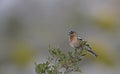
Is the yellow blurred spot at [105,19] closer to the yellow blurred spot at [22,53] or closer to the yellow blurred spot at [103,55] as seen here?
the yellow blurred spot at [103,55]

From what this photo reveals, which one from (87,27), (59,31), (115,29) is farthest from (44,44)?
(115,29)

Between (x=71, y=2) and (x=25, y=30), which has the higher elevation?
(x=71, y=2)

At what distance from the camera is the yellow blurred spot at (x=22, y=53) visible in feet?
28.9

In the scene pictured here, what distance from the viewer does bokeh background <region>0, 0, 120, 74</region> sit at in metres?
8.73

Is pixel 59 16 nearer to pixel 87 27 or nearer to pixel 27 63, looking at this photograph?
pixel 87 27

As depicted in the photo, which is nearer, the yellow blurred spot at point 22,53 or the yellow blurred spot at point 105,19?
the yellow blurred spot at point 22,53

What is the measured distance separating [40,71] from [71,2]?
686 centimetres

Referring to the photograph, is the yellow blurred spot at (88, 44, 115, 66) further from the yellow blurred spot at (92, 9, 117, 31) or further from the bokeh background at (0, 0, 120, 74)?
the yellow blurred spot at (92, 9, 117, 31)

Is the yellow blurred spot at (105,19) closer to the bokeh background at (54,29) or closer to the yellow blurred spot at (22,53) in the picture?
the bokeh background at (54,29)

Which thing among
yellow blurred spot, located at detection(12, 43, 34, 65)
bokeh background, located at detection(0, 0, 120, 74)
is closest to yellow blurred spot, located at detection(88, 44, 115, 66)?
bokeh background, located at detection(0, 0, 120, 74)

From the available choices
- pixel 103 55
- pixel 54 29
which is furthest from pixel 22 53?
pixel 103 55

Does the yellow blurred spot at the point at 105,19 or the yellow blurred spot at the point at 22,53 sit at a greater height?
the yellow blurred spot at the point at 105,19

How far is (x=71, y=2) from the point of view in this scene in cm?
953

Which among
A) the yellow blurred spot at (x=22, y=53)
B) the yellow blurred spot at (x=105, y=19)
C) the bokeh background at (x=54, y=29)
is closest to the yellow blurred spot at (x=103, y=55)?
the bokeh background at (x=54, y=29)
